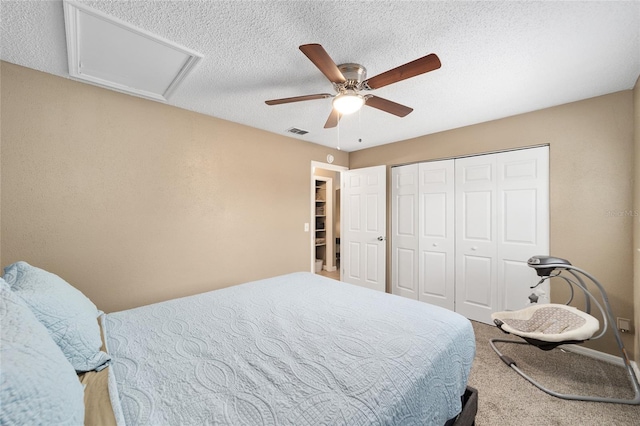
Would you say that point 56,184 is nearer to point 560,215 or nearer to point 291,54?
point 291,54

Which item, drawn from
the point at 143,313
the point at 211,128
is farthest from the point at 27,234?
the point at 211,128

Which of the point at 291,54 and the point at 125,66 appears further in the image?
the point at 125,66

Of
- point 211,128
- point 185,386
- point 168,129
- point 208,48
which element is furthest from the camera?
point 211,128

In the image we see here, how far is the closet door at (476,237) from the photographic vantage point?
3.06 meters

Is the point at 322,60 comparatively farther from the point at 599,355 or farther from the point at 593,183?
the point at 599,355

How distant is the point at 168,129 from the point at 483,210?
11.9ft

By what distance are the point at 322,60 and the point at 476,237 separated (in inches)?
111

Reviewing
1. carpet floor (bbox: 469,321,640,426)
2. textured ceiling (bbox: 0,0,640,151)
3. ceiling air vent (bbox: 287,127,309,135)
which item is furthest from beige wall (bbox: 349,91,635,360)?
ceiling air vent (bbox: 287,127,309,135)

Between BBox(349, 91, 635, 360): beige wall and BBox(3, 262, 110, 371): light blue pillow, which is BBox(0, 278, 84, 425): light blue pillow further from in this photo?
BBox(349, 91, 635, 360): beige wall

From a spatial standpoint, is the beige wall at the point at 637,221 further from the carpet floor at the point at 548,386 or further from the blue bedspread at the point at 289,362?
the blue bedspread at the point at 289,362

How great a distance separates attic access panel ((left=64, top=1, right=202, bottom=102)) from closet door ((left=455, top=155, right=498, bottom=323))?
10.3ft

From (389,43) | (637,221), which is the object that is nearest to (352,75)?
Result: (389,43)

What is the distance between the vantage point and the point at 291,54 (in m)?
1.78

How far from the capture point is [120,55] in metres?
1.79
